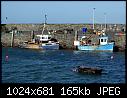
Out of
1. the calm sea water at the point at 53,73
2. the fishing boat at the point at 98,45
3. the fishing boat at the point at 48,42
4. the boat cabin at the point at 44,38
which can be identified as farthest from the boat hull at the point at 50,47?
the calm sea water at the point at 53,73

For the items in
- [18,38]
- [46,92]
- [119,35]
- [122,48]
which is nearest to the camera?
[46,92]

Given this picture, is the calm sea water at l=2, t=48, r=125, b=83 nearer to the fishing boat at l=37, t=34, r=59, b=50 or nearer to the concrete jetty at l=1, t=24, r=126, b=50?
the fishing boat at l=37, t=34, r=59, b=50

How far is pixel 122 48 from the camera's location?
146 feet

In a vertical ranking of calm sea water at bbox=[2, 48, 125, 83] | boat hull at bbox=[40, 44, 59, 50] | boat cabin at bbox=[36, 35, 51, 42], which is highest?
boat cabin at bbox=[36, 35, 51, 42]

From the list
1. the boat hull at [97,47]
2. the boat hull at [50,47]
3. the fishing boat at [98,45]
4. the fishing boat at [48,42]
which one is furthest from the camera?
the fishing boat at [48,42]

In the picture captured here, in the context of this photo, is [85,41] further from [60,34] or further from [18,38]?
[18,38]

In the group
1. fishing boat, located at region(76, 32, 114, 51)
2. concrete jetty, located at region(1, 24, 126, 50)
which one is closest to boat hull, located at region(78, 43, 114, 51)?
fishing boat, located at region(76, 32, 114, 51)

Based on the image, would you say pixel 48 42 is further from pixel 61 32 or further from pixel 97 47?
pixel 97 47

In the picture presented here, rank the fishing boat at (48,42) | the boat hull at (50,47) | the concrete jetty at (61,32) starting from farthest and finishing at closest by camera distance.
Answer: the concrete jetty at (61,32) → the fishing boat at (48,42) → the boat hull at (50,47)

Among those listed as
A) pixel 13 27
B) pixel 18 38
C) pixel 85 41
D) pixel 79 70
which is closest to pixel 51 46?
pixel 85 41

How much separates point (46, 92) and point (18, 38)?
134 ft

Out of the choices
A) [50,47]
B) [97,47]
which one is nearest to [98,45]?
[97,47]

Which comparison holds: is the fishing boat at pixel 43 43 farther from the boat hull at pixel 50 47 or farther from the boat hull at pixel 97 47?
the boat hull at pixel 97 47

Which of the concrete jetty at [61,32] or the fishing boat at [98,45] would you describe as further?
the concrete jetty at [61,32]
